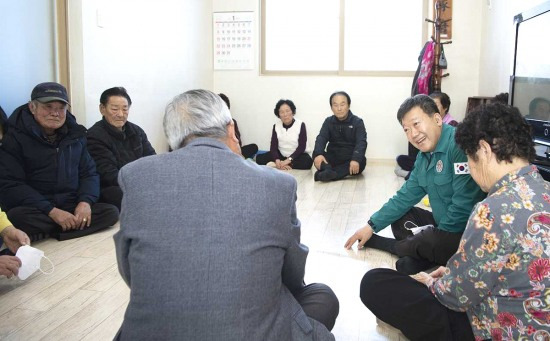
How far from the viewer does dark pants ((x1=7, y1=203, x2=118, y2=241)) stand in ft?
9.19

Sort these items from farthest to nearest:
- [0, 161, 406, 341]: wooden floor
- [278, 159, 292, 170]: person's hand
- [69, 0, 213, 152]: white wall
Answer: [278, 159, 292, 170]: person's hand < [69, 0, 213, 152]: white wall < [0, 161, 406, 341]: wooden floor

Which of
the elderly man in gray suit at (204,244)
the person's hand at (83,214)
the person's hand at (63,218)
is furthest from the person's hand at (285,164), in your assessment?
the elderly man in gray suit at (204,244)

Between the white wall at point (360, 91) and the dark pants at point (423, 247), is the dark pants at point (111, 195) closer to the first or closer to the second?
the dark pants at point (423, 247)

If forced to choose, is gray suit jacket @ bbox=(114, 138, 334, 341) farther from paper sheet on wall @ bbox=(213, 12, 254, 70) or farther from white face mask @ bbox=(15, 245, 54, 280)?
paper sheet on wall @ bbox=(213, 12, 254, 70)

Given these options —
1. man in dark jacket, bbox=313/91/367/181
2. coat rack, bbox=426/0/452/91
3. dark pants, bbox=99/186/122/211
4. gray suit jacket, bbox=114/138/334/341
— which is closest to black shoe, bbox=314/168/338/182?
man in dark jacket, bbox=313/91/367/181

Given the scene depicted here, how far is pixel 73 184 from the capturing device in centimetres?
310

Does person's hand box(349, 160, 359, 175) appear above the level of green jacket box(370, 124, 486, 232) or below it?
below

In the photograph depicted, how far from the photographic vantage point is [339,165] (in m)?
5.19

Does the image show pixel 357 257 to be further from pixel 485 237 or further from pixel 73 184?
pixel 73 184

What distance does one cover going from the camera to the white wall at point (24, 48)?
319cm

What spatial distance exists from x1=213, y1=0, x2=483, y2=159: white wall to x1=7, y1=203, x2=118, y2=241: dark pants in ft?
11.4

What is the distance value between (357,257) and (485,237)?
1368mm

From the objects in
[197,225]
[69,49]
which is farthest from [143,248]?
[69,49]

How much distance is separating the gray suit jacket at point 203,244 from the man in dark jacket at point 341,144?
3.83 meters
